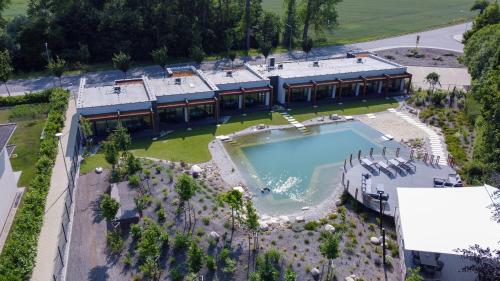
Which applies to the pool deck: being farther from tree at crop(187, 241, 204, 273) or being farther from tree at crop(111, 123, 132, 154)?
tree at crop(111, 123, 132, 154)

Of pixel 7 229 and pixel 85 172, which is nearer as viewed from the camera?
pixel 7 229

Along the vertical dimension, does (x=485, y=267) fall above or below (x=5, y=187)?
above

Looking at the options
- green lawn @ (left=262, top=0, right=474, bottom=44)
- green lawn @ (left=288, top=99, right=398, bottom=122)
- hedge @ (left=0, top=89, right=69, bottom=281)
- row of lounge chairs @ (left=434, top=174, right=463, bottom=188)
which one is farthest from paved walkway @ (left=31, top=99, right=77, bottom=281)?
green lawn @ (left=262, top=0, right=474, bottom=44)

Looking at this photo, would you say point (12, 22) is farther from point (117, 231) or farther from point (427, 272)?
point (427, 272)

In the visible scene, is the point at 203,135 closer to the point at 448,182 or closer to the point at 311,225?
the point at 311,225

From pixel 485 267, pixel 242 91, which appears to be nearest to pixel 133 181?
pixel 242 91

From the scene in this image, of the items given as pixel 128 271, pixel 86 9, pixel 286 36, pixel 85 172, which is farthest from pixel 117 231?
pixel 286 36

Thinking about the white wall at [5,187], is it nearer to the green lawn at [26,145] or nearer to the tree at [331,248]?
the green lawn at [26,145]
